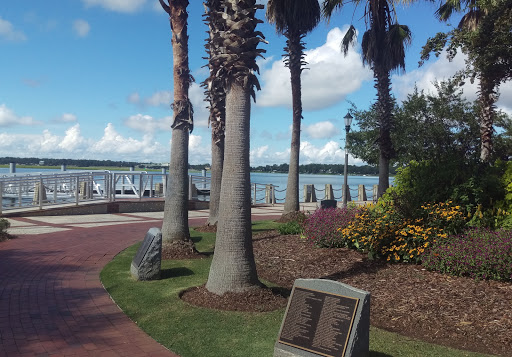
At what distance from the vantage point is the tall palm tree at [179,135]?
384 inches

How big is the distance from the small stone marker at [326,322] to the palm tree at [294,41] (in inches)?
457

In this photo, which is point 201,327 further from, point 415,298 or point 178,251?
point 178,251

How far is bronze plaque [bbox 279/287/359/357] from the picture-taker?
4102mm

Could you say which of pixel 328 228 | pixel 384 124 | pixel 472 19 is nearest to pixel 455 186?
pixel 328 228

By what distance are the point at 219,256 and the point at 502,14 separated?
9333 mm

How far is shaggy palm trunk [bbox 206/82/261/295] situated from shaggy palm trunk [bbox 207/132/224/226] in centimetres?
669

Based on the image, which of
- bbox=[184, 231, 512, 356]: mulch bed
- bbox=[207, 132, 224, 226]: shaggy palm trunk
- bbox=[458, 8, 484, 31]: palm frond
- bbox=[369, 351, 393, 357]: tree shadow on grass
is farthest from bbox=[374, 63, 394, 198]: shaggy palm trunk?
bbox=[369, 351, 393, 357]: tree shadow on grass

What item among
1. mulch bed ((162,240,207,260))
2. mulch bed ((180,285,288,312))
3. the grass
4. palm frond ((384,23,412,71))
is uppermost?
palm frond ((384,23,412,71))

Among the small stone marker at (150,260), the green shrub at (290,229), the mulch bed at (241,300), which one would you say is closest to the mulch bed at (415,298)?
the mulch bed at (241,300)

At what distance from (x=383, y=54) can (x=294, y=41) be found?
328 centimetres

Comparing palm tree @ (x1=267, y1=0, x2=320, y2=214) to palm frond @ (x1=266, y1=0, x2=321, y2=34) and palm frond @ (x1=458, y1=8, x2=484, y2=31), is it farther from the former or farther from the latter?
palm frond @ (x1=458, y1=8, x2=484, y2=31)

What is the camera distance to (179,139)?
32.6 feet

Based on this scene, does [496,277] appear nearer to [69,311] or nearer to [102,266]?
[69,311]

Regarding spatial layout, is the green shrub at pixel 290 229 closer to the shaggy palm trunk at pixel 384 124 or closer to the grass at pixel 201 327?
the grass at pixel 201 327
